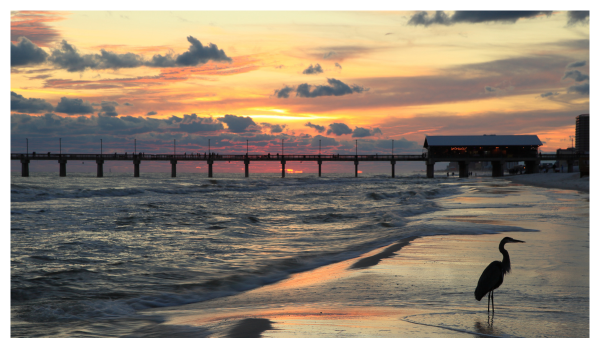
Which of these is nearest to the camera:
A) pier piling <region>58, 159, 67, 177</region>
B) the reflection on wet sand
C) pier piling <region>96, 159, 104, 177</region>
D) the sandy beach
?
the reflection on wet sand

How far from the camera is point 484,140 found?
93750 mm

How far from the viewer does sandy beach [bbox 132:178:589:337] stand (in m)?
4.86

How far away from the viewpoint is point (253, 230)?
16312 mm

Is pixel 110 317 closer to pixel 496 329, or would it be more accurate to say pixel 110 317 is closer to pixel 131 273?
pixel 131 273

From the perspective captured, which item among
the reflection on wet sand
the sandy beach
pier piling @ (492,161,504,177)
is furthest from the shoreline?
pier piling @ (492,161,504,177)

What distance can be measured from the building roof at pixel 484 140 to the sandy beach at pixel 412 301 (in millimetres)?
88230

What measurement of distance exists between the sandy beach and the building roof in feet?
289

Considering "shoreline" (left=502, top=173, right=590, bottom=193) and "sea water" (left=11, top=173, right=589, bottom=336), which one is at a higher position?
"shoreline" (left=502, top=173, right=590, bottom=193)

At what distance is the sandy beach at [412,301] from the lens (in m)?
4.86

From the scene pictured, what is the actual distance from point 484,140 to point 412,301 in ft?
317

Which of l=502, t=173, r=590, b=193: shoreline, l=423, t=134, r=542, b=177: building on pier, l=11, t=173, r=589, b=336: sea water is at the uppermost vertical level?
l=423, t=134, r=542, b=177: building on pier

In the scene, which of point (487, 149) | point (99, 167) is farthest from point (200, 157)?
point (487, 149)

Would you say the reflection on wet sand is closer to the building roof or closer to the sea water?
the sea water

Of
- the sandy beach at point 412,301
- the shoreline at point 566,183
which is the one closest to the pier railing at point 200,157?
the shoreline at point 566,183
